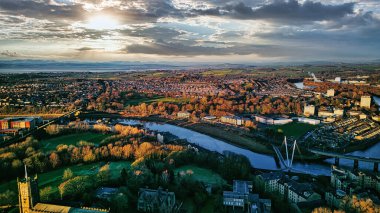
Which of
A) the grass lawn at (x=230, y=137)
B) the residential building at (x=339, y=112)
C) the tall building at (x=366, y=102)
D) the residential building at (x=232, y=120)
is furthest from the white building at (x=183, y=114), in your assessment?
the tall building at (x=366, y=102)

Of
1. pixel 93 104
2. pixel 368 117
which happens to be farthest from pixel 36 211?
pixel 368 117

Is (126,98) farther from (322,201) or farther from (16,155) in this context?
(322,201)

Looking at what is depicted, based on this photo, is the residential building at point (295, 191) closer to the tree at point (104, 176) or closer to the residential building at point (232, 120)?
the tree at point (104, 176)

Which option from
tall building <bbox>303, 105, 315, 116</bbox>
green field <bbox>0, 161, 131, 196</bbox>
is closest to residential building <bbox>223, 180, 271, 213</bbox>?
green field <bbox>0, 161, 131, 196</bbox>

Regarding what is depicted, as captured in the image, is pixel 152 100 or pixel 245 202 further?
pixel 152 100

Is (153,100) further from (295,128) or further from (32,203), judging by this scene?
(32,203)

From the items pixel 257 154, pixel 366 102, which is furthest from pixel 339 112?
pixel 257 154
